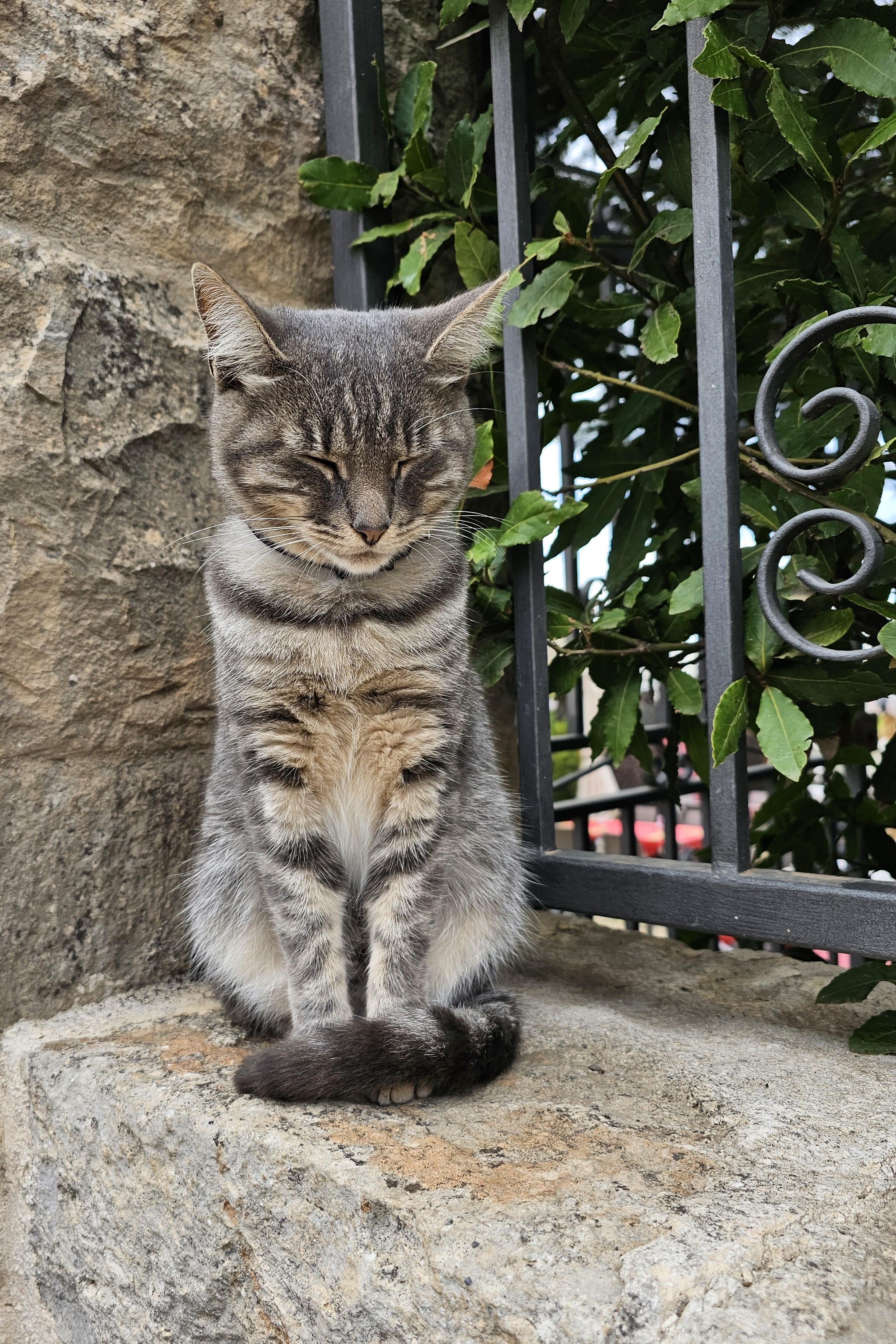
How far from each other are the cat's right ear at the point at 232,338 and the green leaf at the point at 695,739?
1.09m

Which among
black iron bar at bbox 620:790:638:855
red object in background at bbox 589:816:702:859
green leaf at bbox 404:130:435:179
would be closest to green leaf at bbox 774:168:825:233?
green leaf at bbox 404:130:435:179

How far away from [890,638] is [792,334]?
0.53 m

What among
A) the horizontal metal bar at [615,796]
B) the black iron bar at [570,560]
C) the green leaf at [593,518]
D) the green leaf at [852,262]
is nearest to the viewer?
the green leaf at [852,262]

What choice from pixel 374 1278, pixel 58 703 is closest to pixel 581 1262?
pixel 374 1278

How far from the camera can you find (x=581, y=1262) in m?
0.99

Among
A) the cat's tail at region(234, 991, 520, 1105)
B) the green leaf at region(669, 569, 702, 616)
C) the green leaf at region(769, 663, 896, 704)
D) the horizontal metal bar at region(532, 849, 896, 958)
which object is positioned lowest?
the cat's tail at region(234, 991, 520, 1105)

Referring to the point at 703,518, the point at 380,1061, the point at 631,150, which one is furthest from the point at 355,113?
the point at 380,1061

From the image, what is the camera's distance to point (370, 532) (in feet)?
5.04

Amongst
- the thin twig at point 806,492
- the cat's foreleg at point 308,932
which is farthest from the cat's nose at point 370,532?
the thin twig at point 806,492

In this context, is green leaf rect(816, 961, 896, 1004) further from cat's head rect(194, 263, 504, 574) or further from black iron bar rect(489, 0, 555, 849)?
cat's head rect(194, 263, 504, 574)

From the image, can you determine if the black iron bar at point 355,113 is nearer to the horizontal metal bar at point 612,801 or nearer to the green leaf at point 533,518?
the green leaf at point 533,518

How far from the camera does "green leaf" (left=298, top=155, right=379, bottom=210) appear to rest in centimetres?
191

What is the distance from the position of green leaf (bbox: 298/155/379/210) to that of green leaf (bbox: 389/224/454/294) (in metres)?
0.13

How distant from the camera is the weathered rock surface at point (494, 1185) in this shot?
0.97m
